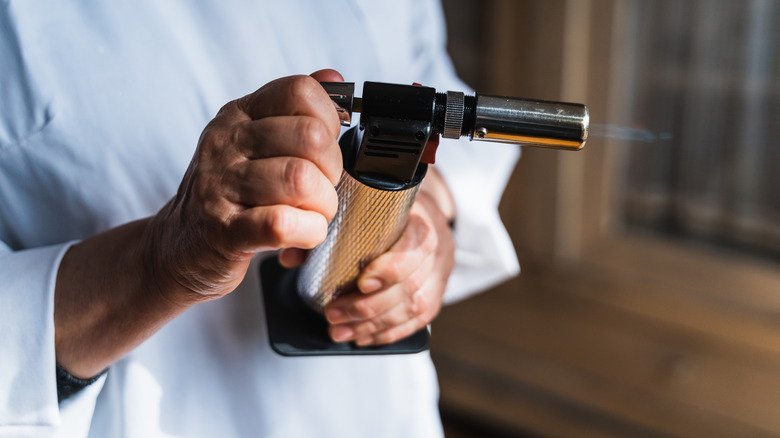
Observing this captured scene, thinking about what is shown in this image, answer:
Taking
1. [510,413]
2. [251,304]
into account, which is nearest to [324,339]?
[251,304]

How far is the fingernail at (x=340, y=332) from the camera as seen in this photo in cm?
51

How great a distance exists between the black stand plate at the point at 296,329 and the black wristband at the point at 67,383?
0.39ft

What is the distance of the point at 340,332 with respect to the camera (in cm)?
51

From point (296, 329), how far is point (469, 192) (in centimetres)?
27

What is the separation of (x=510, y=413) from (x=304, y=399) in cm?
118

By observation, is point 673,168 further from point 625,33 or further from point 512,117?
A: point 512,117

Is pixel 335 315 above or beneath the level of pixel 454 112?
beneath

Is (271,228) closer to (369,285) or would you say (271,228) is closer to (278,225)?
(278,225)

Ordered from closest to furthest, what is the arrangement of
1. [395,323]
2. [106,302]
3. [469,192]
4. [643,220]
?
[106,302] < [395,323] < [469,192] < [643,220]

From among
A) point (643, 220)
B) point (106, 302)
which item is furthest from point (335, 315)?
point (643, 220)

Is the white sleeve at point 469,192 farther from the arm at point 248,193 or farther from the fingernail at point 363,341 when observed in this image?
the arm at point 248,193

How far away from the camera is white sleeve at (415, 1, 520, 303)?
28.5 inches

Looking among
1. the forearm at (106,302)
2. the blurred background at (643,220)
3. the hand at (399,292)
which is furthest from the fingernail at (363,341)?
the blurred background at (643,220)

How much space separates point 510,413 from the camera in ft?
5.45
